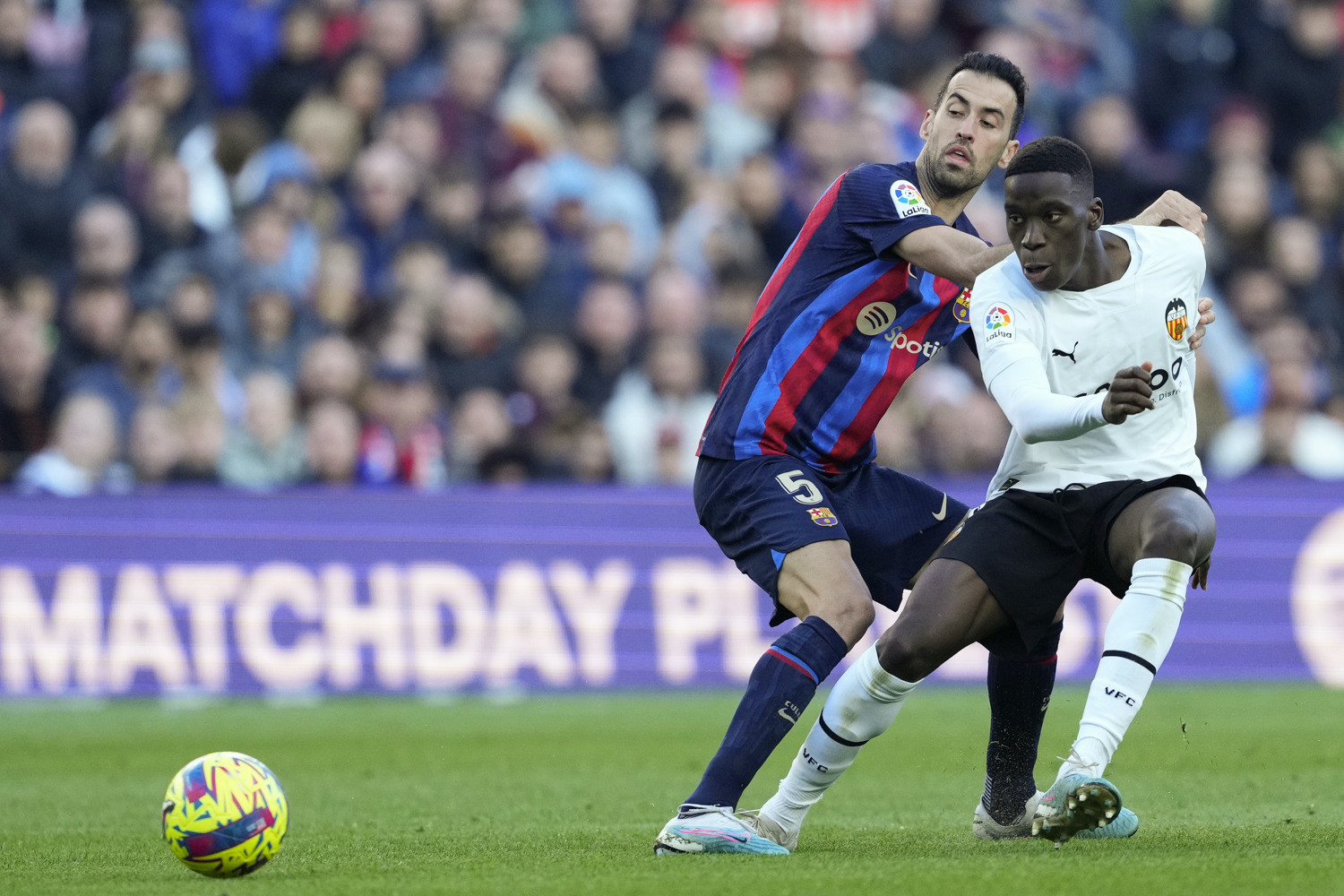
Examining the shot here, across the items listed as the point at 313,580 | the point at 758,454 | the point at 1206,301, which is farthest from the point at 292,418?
the point at 1206,301

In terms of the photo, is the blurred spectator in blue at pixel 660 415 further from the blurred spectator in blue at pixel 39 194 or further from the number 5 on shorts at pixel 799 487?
the number 5 on shorts at pixel 799 487

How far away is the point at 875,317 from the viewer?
19.4ft

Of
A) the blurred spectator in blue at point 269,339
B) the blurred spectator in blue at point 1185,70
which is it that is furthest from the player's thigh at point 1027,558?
the blurred spectator in blue at point 1185,70

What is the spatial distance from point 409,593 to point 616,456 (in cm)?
184

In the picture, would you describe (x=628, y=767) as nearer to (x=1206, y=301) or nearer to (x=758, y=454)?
(x=758, y=454)

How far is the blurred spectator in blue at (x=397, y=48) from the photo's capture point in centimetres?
1405

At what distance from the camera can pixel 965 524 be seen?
562cm

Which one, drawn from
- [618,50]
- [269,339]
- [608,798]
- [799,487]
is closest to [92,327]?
[269,339]

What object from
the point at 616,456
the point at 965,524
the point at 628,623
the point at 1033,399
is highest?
the point at 1033,399

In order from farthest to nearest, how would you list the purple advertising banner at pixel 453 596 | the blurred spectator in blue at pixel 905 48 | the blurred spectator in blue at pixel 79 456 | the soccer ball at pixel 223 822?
the blurred spectator in blue at pixel 905 48 < the blurred spectator in blue at pixel 79 456 < the purple advertising banner at pixel 453 596 < the soccer ball at pixel 223 822

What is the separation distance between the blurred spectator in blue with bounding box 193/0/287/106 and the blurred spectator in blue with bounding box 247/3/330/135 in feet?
0.34

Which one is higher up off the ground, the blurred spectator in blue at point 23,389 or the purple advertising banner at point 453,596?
the blurred spectator in blue at point 23,389

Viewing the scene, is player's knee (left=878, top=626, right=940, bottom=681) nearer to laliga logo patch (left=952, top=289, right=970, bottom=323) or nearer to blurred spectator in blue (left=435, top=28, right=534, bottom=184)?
laliga logo patch (left=952, top=289, right=970, bottom=323)

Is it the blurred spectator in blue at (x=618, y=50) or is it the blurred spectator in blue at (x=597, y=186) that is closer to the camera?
the blurred spectator in blue at (x=597, y=186)
